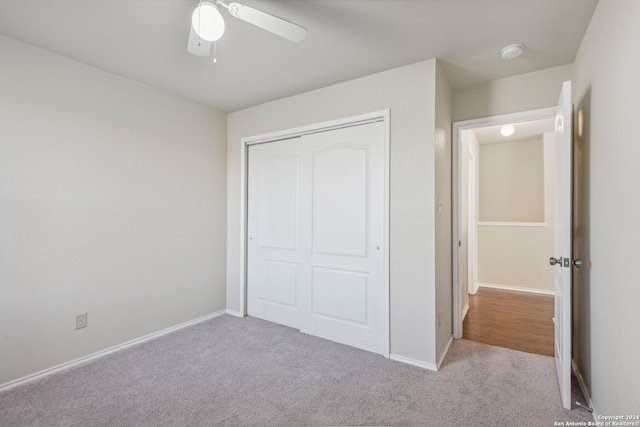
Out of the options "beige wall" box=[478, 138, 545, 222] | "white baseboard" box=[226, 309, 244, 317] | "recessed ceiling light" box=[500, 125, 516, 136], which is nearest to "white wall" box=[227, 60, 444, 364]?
"white baseboard" box=[226, 309, 244, 317]

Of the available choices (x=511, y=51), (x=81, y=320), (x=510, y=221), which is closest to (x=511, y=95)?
(x=511, y=51)

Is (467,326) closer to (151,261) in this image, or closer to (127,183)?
(151,261)

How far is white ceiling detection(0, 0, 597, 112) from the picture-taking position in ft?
5.84

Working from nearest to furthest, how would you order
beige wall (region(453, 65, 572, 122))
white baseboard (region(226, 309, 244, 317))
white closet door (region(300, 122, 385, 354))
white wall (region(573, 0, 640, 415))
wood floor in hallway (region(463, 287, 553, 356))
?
white wall (region(573, 0, 640, 415)) → beige wall (region(453, 65, 572, 122)) → white closet door (region(300, 122, 385, 354)) → wood floor in hallway (region(463, 287, 553, 356)) → white baseboard (region(226, 309, 244, 317))

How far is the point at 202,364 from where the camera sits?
2438mm

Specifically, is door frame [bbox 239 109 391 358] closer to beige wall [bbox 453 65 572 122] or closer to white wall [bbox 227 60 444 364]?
white wall [bbox 227 60 444 364]

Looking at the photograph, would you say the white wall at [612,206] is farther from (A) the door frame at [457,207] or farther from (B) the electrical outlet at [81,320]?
(B) the electrical outlet at [81,320]

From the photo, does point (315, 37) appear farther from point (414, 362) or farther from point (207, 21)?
point (414, 362)

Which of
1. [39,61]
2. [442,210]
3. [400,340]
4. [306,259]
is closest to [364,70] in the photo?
[442,210]

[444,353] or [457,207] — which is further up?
[457,207]

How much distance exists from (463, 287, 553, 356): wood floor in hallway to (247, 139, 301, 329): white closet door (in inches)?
72.3

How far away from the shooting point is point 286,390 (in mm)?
2094

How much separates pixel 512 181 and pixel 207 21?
531cm

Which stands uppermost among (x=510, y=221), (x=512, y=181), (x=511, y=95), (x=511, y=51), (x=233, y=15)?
(x=511, y=51)
